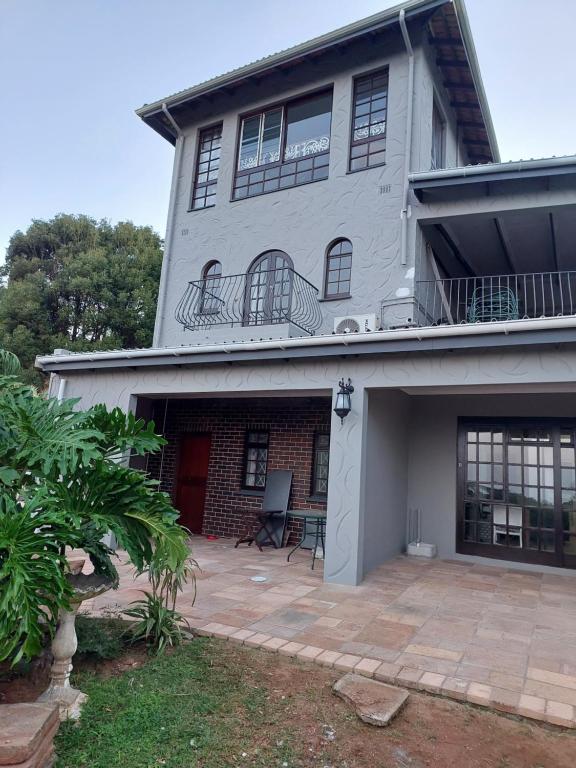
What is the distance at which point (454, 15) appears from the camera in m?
7.91

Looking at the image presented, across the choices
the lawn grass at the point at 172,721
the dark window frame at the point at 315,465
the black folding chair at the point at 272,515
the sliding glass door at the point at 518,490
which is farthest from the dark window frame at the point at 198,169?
the lawn grass at the point at 172,721

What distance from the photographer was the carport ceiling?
785 cm

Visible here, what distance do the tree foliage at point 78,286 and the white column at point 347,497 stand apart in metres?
14.5

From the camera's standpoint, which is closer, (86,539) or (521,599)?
(86,539)

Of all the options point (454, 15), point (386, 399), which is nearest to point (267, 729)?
point (386, 399)

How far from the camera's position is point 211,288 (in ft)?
32.1

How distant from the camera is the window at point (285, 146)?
915cm

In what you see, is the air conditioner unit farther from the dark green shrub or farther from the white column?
the dark green shrub

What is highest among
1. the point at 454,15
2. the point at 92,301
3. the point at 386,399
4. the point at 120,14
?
the point at 120,14

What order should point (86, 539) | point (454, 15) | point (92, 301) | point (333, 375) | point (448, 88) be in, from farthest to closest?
point (92, 301)
point (448, 88)
point (454, 15)
point (333, 375)
point (86, 539)

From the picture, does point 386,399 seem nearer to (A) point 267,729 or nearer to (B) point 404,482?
(B) point 404,482

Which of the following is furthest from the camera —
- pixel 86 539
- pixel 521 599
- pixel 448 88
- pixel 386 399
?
pixel 448 88

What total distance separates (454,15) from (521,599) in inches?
344

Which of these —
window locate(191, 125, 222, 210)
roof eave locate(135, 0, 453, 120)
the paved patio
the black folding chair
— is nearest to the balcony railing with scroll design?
window locate(191, 125, 222, 210)
